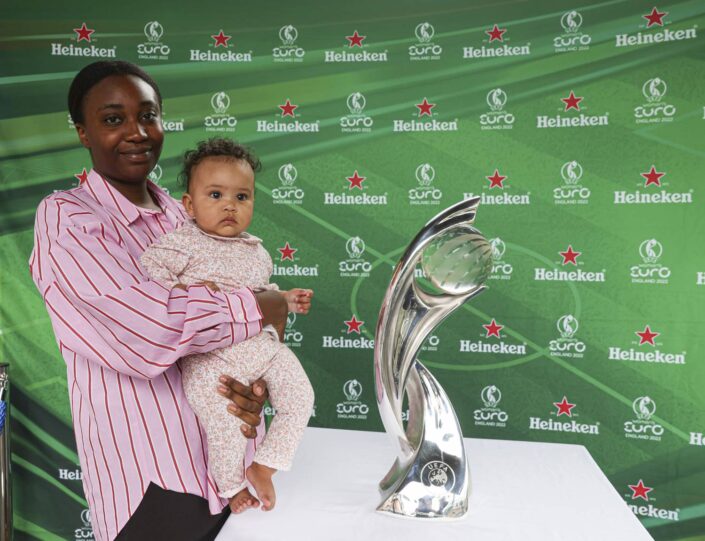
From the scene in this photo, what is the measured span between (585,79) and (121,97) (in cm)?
207

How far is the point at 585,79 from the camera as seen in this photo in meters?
2.47

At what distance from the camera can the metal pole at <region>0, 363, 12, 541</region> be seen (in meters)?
2.54

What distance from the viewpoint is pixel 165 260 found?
1.23 meters

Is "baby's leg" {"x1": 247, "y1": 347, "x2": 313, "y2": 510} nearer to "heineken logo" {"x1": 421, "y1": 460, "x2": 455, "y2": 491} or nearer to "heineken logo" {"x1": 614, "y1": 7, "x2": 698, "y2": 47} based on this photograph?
"heineken logo" {"x1": 421, "y1": 460, "x2": 455, "y2": 491}

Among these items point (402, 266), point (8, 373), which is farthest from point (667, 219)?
point (8, 373)

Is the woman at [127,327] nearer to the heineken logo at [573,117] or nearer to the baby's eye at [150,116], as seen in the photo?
the baby's eye at [150,116]

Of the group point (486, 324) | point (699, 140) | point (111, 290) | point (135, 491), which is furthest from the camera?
point (486, 324)

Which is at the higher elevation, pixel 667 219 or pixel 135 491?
pixel 667 219

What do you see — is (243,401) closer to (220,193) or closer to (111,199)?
(220,193)

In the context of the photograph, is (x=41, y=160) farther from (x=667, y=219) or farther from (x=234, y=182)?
(x=667, y=219)

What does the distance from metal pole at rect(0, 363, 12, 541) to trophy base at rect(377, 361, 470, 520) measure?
7.25 feet

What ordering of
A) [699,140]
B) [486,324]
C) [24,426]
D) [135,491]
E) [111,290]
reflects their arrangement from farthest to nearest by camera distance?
[24,426], [486,324], [699,140], [135,491], [111,290]

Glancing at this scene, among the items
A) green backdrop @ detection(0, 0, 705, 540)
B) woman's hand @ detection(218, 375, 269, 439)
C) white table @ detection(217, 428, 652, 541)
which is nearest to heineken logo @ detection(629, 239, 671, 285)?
green backdrop @ detection(0, 0, 705, 540)

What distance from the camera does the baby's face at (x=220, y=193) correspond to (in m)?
1.26
